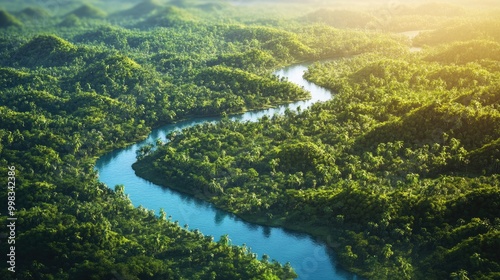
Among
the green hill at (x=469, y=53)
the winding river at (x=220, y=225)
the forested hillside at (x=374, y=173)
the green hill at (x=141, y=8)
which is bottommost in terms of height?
the winding river at (x=220, y=225)

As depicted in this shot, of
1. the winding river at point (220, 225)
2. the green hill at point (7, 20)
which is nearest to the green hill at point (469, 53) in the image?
the winding river at point (220, 225)

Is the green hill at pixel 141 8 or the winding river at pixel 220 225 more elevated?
the green hill at pixel 141 8

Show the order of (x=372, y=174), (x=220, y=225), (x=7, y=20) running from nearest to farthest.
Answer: (x=7, y=20), (x=220, y=225), (x=372, y=174)

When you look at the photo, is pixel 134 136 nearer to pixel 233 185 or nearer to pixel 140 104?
pixel 140 104

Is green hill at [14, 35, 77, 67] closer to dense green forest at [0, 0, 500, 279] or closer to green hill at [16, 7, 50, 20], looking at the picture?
dense green forest at [0, 0, 500, 279]

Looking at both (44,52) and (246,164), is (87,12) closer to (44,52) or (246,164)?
(246,164)

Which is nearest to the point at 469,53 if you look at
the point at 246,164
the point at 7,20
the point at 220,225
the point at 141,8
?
the point at 246,164

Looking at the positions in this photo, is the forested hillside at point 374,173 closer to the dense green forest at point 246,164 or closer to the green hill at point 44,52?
the dense green forest at point 246,164
